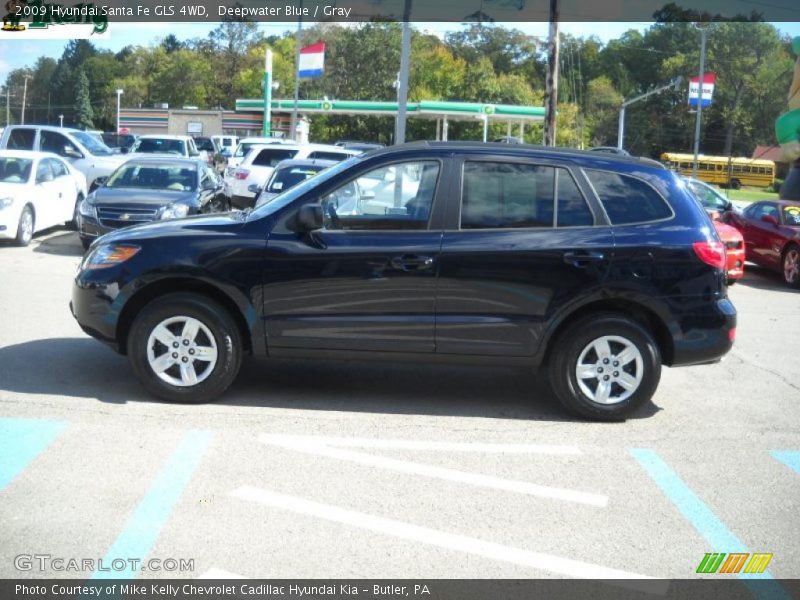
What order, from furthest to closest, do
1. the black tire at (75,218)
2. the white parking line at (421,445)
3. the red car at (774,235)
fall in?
the black tire at (75,218) < the red car at (774,235) < the white parking line at (421,445)

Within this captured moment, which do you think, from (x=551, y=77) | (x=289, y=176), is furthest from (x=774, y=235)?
(x=289, y=176)

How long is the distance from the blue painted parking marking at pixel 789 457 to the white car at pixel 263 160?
15.2 m

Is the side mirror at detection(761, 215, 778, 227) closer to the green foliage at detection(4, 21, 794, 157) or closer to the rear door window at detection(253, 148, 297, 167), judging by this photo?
the rear door window at detection(253, 148, 297, 167)

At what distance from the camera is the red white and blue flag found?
1817 inches

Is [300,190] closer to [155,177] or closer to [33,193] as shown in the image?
[155,177]

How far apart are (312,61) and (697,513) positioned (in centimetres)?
4390

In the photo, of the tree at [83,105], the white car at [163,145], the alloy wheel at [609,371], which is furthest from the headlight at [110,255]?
the tree at [83,105]

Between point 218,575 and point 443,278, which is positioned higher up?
point 443,278

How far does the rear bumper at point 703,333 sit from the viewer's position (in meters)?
6.45

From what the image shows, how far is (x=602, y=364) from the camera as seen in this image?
21.1 ft

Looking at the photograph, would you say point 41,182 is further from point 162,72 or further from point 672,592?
point 162,72

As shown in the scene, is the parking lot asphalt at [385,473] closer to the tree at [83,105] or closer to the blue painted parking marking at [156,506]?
the blue painted parking marking at [156,506]

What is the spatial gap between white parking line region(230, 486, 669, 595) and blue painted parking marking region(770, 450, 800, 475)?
2164 millimetres

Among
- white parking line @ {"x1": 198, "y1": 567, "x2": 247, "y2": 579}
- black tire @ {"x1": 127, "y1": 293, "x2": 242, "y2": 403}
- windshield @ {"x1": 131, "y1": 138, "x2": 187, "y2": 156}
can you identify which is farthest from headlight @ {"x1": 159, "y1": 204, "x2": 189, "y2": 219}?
windshield @ {"x1": 131, "y1": 138, "x2": 187, "y2": 156}
